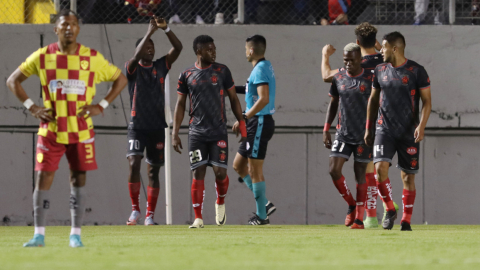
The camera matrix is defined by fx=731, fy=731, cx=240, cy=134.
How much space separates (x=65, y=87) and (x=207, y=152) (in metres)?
2.90

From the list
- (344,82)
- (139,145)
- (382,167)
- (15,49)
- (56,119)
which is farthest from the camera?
(15,49)

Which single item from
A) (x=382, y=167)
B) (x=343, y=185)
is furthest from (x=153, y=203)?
(x=382, y=167)

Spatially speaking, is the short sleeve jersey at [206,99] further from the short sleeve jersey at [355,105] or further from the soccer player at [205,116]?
the short sleeve jersey at [355,105]

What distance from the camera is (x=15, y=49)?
35.4ft

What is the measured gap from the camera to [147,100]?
866 centimetres

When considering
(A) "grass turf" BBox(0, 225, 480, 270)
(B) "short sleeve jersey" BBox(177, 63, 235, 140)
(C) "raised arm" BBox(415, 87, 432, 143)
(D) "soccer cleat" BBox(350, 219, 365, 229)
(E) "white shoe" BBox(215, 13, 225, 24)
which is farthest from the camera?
(E) "white shoe" BBox(215, 13, 225, 24)

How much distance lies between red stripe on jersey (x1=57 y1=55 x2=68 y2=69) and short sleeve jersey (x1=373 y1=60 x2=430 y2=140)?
3.30m

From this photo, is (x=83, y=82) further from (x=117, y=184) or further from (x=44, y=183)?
(x=117, y=184)

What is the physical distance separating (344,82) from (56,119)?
12.2ft

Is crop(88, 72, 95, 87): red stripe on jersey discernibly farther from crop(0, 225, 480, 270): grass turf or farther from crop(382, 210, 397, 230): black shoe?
crop(382, 210, 397, 230): black shoe

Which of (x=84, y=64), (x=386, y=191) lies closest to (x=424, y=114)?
(x=386, y=191)

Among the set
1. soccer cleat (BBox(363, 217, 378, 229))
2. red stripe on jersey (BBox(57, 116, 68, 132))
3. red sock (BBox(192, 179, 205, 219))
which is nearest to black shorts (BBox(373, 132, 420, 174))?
soccer cleat (BBox(363, 217, 378, 229))

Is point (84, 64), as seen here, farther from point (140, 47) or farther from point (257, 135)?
point (257, 135)

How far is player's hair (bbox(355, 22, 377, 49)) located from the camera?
8188 mm
